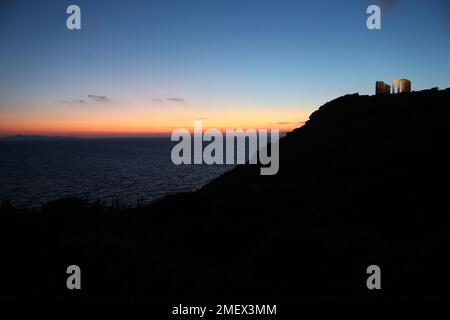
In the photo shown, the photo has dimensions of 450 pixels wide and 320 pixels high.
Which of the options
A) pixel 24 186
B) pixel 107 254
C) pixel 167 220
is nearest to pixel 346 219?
pixel 167 220

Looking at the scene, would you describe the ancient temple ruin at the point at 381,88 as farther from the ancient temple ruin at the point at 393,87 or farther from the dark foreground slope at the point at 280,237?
the dark foreground slope at the point at 280,237

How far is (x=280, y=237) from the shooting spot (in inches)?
399

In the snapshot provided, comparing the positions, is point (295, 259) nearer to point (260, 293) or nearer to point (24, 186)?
point (260, 293)

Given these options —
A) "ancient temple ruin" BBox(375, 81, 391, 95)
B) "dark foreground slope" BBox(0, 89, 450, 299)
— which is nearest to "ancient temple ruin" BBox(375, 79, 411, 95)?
"ancient temple ruin" BBox(375, 81, 391, 95)

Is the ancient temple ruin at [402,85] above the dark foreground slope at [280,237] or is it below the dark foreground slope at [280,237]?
above

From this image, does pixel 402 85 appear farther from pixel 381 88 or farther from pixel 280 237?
pixel 280 237

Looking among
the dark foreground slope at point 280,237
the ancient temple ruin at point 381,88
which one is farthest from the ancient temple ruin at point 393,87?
the dark foreground slope at point 280,237

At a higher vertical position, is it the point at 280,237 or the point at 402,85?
the point at 402,85

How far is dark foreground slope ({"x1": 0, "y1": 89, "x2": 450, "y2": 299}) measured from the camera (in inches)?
234

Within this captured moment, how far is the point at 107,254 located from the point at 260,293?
3.60 m

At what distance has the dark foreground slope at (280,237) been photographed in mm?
5949

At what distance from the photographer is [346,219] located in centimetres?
1462

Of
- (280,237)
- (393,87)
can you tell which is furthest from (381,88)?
(280,237)

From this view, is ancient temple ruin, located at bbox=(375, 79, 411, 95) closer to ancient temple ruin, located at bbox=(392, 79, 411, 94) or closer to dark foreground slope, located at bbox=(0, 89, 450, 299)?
ancient temple ruin, located at bbox=(392, 79, 411, 94)
